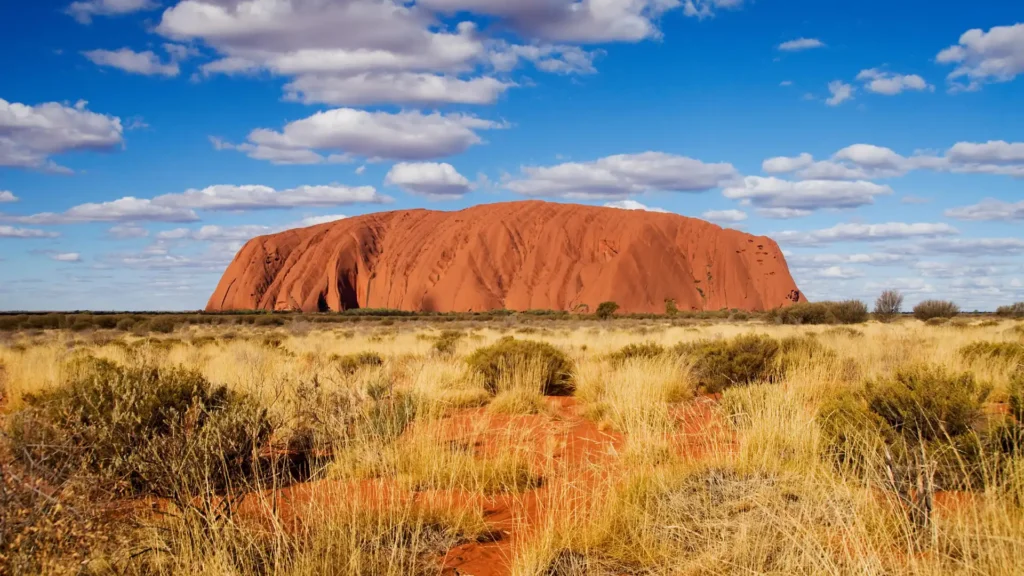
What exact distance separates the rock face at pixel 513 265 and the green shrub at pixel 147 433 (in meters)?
59.5

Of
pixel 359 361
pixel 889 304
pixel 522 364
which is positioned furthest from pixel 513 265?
pixel 522 364

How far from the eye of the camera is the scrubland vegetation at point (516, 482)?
294cm

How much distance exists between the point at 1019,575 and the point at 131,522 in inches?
165

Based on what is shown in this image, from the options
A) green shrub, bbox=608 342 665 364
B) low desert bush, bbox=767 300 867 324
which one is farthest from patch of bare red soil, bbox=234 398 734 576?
low desert bush, bbox=767 300 867 324

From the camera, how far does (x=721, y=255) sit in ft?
241

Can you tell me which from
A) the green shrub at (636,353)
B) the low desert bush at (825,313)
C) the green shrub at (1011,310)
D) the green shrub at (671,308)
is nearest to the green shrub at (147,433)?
the green shrub at (636,353)

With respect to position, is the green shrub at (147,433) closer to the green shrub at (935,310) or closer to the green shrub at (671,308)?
the green shrub at (935,310)

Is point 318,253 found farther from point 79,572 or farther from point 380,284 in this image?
point 79,572

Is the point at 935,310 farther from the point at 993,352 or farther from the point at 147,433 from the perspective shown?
the point at 147,433

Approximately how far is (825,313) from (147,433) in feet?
106

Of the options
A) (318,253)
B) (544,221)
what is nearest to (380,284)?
(318,253)

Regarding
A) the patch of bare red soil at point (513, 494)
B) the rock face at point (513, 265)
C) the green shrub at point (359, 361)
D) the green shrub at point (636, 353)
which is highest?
the rock face at point (513, 265)

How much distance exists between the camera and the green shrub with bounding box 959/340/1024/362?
9.83m

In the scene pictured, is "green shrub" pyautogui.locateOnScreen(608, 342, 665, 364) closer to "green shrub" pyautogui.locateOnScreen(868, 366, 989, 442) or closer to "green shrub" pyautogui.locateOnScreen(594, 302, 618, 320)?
"green shrub" pyautogui.locateOnScreen(868, 366, 989, 442)
